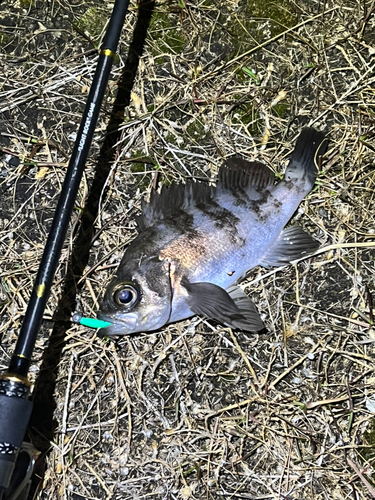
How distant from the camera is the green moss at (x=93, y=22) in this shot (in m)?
3.52

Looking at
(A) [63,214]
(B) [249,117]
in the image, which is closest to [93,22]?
(B) [249,117]

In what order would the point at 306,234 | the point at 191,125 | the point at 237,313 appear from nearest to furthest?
the point at 237,313 → the point at 306,234 → the point at 191,125

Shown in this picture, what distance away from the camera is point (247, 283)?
10.3 feet

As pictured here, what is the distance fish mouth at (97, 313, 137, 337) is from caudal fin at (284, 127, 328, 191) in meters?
1.39

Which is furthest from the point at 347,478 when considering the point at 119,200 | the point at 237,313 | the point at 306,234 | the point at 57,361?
the point at 119,200

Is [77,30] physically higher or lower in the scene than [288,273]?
higher

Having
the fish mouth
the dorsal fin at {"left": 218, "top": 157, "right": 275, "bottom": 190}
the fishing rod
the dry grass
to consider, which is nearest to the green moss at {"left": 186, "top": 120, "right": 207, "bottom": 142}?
the dry grass

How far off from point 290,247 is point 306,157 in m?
0.62

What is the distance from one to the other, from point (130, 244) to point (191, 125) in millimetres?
993

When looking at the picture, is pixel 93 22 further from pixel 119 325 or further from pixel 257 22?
pixel 119 325

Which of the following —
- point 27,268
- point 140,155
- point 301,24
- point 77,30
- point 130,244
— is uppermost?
point 301,24

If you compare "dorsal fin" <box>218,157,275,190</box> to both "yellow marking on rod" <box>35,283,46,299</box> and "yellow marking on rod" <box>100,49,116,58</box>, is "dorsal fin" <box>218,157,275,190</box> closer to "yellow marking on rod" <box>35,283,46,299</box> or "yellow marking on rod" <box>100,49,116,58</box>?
"yellow marking on rod" <box>100,49,116,58</box>

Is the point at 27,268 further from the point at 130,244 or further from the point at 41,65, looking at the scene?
the point at 41,65

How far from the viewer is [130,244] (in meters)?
3.12
